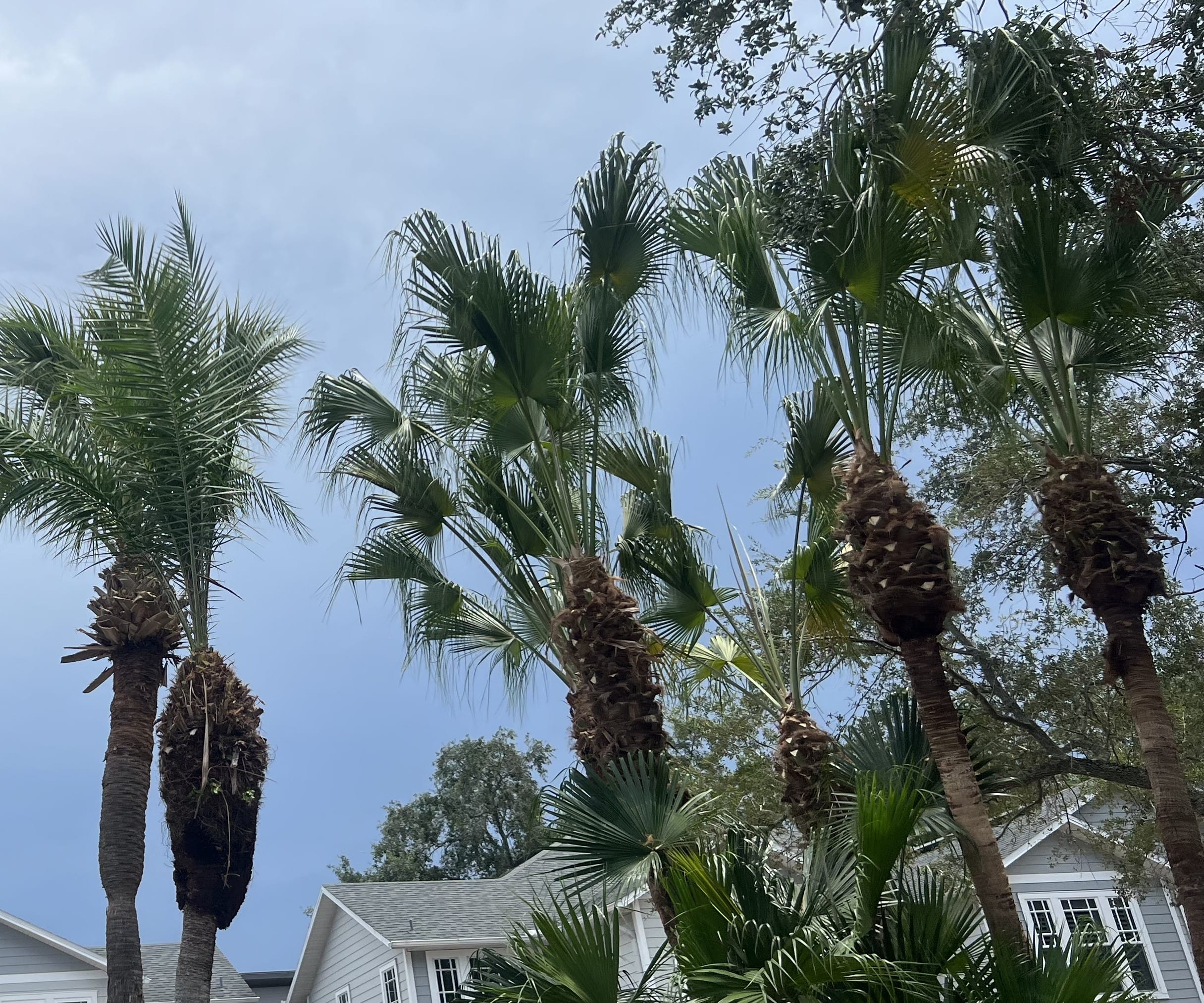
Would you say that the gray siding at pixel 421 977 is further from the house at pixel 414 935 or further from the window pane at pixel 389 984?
the window pane at pixel 389 984

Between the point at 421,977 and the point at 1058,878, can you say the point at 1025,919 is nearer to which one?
the point at 1058,878

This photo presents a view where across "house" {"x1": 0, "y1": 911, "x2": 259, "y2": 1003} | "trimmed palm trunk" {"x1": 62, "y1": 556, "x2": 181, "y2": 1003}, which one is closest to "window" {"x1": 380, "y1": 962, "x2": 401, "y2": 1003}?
"house" {"x1": 0, "y1": 911, "x2": 259, "y2": 1003}

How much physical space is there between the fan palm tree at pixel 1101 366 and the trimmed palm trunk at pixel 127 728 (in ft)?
25.6

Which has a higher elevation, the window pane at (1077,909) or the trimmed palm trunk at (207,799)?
the trimmed palm trunk at (207,799)

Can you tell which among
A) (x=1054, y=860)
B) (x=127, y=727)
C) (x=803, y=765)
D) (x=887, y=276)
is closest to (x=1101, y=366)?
(x=887, y=276)

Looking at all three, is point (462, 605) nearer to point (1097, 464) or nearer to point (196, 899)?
point (196, 899)

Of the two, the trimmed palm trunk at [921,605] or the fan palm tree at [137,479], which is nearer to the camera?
the trimmed palm trunk at [921,605]

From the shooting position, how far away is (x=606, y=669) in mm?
9641

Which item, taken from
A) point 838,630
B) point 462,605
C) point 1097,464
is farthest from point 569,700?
point 1097,464

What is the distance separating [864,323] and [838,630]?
3792 mm

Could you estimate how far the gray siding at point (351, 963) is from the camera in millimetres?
21391

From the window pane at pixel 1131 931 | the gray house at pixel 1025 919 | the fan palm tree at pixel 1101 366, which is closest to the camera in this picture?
the fan palm tree at pixel 1101 366

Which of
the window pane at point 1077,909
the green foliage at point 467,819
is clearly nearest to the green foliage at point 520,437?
the window pane at point 1077,909

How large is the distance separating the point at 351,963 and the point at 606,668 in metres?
15.3
